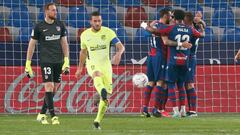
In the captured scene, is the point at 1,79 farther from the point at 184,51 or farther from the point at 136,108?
the point at 184,51

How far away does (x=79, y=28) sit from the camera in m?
19.7

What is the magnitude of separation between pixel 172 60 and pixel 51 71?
291 centimetres

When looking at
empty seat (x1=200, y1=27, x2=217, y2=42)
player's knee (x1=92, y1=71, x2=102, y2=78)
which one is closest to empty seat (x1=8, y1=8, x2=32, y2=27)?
empty seat (x1=200, y1=27, x2=217, y2=42)

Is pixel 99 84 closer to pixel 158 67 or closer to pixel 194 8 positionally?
pixel 158 67

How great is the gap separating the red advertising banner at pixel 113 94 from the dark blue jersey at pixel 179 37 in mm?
2413

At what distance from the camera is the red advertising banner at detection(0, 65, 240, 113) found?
16.7 m

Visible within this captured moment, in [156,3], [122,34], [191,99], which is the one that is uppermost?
[156,3]

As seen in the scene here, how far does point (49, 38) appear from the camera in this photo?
41.5 ft

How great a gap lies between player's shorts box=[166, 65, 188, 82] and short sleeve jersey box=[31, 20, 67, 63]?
108 inches

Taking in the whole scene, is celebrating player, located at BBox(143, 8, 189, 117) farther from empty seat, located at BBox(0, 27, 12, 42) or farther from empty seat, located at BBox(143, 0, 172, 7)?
empty seat, located at BBox(143, 0, 172, 7)

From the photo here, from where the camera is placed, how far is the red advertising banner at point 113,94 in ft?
54.6

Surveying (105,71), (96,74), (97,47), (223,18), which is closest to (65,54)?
(97,47)

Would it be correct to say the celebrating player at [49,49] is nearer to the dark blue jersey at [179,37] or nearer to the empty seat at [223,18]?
the dark blue jersey at [179,37]

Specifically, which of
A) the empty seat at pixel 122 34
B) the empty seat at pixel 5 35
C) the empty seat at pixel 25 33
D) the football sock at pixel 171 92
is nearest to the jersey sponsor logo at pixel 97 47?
the football sock at pixel 171 92
